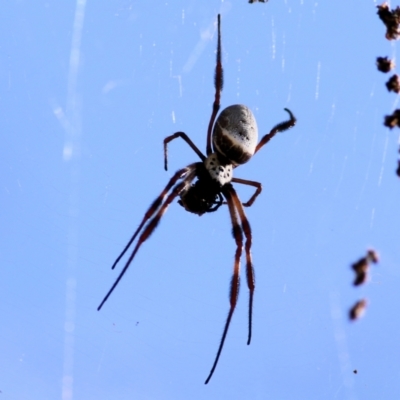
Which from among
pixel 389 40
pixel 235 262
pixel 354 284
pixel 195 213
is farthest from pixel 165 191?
pixel 354 284

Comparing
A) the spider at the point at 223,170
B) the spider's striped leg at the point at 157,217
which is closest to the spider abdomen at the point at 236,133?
the spider at the point at 223,170

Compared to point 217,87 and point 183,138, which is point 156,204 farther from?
point 217,87

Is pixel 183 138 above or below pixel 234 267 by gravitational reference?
above

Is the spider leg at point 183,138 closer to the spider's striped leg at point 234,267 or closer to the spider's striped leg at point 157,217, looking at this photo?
the spider's striped leg at point 157,217

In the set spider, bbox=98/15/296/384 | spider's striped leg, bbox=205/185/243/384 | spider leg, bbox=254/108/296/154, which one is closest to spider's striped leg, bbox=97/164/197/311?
spider, bbox=98/15/296/384

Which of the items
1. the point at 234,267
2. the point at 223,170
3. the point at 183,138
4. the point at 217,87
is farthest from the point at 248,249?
the point at 217,87

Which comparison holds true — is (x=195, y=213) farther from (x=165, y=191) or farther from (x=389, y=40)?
(x=389, y=40)

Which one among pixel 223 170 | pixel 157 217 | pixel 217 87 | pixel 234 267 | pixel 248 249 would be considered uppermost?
pixel 217 87
